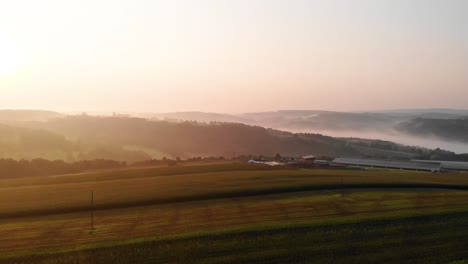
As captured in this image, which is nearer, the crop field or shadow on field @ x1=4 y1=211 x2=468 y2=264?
shadow on field @ x1=4 y1=211 x2=468 y2=264

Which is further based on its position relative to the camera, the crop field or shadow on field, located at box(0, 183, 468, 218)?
shadow on field, located at box(0, 183, 468, 218)

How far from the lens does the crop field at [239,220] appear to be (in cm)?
3259

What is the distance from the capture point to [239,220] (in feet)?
149

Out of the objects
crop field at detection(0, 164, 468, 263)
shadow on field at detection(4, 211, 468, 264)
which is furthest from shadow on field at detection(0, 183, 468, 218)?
shadow on field at detection(4, 211, 468, 264)

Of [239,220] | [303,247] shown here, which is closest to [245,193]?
[239,220]

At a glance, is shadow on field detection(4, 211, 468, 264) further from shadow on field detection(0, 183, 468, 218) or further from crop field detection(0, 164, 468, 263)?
shadow on field detection(0, 183, 468, 218)

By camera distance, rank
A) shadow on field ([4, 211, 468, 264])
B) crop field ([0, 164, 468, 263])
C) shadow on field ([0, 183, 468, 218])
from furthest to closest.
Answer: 1. shadow on field ([0, 183, 468, 218])
2. crop field ([0, 164, 468, 263])
3. shadow on field ([4, 211, 468, 264])

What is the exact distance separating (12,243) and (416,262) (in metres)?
31.9

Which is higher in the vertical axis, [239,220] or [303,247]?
[303,247]

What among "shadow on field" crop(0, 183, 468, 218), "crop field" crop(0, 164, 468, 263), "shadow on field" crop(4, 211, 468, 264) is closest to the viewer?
"shadow on field" crop(4, 211, 468, 264)

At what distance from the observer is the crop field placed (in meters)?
32.6

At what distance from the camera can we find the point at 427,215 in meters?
43.7

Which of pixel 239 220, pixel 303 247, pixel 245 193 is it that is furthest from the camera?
pixel 245 193

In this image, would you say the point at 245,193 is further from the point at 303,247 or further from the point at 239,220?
the point at 303,247
